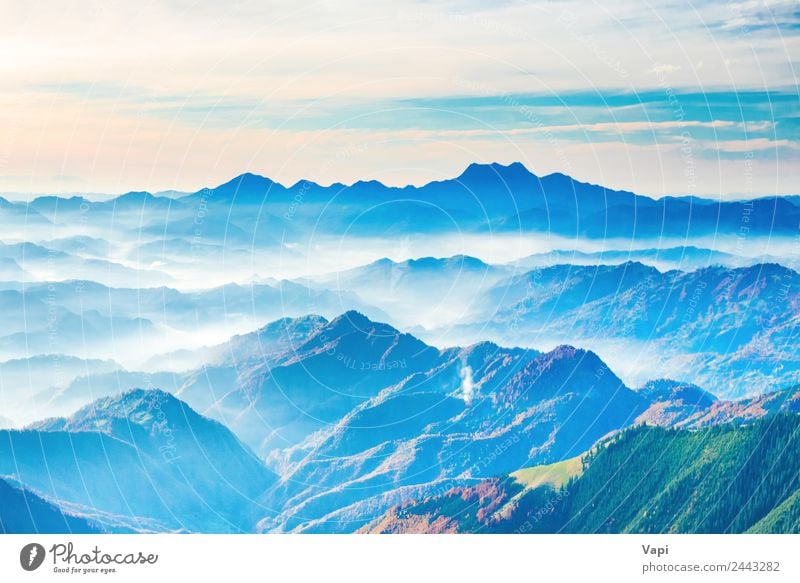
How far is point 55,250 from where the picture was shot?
172 ft

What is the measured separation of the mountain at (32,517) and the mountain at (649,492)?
9.19m

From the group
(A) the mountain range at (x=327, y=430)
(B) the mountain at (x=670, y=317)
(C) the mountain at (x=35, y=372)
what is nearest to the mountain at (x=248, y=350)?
(A) the mountain range at (x=327, y=430)

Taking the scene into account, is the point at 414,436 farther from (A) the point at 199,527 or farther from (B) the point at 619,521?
(B) the point at 619,521

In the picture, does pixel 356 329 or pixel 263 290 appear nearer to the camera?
pixel 263 290

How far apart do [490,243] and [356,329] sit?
6897mm

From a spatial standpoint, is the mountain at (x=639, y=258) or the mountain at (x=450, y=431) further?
the mountain at (x=639, y=258)

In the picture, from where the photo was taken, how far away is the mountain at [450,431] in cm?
5044

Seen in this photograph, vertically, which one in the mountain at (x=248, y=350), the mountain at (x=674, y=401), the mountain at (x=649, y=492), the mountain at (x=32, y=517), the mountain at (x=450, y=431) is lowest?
the mountain at (x=674, y=401)

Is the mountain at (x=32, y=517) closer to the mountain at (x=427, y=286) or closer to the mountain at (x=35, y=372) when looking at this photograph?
the mountain at (x=35, y=372)

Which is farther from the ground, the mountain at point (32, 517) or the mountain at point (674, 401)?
the mountain at point (32, 517)
